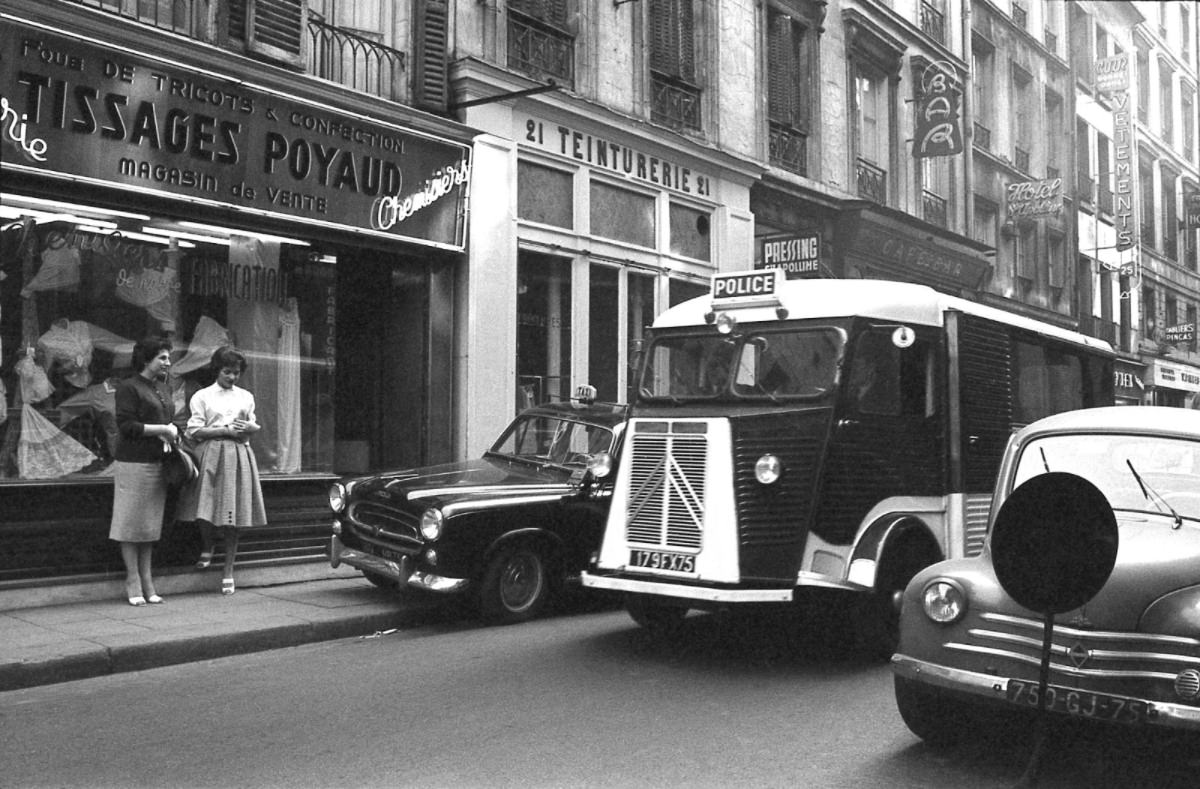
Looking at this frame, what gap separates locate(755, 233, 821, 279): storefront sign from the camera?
16575 millimetres

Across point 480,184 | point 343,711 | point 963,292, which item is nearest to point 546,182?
point 480,184

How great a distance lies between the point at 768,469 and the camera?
276 inches

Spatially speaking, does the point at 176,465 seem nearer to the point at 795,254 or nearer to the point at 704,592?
the point at 704,592

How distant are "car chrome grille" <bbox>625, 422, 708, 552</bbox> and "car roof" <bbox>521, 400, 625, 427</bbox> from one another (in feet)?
7.16

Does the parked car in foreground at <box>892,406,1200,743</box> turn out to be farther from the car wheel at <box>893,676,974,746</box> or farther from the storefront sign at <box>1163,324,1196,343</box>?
the storefront sign at <box>1163,324,1196,343</box>

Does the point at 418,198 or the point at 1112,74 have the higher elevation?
the point at 1112,74

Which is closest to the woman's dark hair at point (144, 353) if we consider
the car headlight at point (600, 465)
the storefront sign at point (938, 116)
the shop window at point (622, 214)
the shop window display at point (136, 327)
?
the shop window display at point (136, 327)

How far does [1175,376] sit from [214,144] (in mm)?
33188

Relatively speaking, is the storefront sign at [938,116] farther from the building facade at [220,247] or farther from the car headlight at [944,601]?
the car headlight at [944,601]

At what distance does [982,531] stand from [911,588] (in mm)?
3410

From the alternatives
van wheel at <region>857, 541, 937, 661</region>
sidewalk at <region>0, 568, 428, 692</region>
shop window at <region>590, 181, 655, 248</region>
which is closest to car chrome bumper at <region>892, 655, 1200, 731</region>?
van wheel at <region>857, 541, 937, 661</region>

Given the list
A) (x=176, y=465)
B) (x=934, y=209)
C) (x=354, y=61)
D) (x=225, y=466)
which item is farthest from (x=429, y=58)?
(x=934, y=209)

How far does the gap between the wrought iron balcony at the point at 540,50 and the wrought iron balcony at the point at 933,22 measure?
452 inches

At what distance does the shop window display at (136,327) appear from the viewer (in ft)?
30.2
